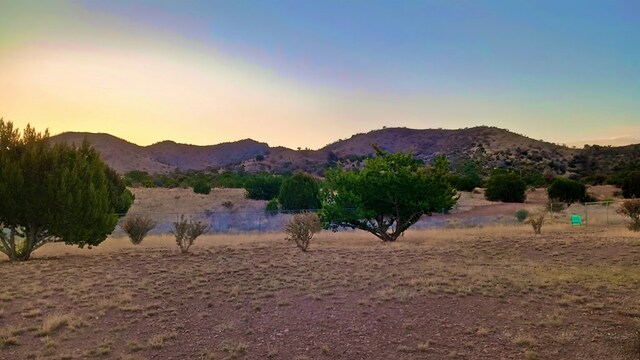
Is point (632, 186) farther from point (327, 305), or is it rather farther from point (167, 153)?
point (167, 153)

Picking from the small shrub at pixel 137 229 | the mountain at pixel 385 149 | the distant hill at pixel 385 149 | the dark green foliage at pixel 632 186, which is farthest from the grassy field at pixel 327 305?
the mountain at pixel 385 149

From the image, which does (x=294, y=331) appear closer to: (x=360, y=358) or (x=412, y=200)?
(x=360, y=358)

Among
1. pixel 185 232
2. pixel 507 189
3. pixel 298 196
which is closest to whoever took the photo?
pixel 185 232

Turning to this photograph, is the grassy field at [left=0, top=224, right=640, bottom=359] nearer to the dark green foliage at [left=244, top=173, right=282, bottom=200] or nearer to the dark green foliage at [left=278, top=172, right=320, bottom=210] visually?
the dark green foliage at [left=278, top=172, right=320, bottom=210]

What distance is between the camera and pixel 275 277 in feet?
64.3

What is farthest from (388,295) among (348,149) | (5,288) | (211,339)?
(348,149)

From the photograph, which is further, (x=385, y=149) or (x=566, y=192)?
(x=385, y=149)

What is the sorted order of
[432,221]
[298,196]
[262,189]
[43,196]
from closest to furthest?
1. [43,196]
2. [432,221]
3. [298,196]
4. [262,189]

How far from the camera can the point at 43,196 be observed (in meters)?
24.0

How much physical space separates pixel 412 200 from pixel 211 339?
2026cm

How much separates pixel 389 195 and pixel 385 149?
119m

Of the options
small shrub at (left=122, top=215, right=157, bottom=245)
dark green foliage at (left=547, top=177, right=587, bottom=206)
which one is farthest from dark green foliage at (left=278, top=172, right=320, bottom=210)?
dark green foliage at (left=547, top=177, right=587, bottom=206)

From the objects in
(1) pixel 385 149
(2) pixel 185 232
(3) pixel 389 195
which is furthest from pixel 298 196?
(1) pixel 385 149

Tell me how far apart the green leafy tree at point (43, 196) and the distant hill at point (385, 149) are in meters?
77.4
